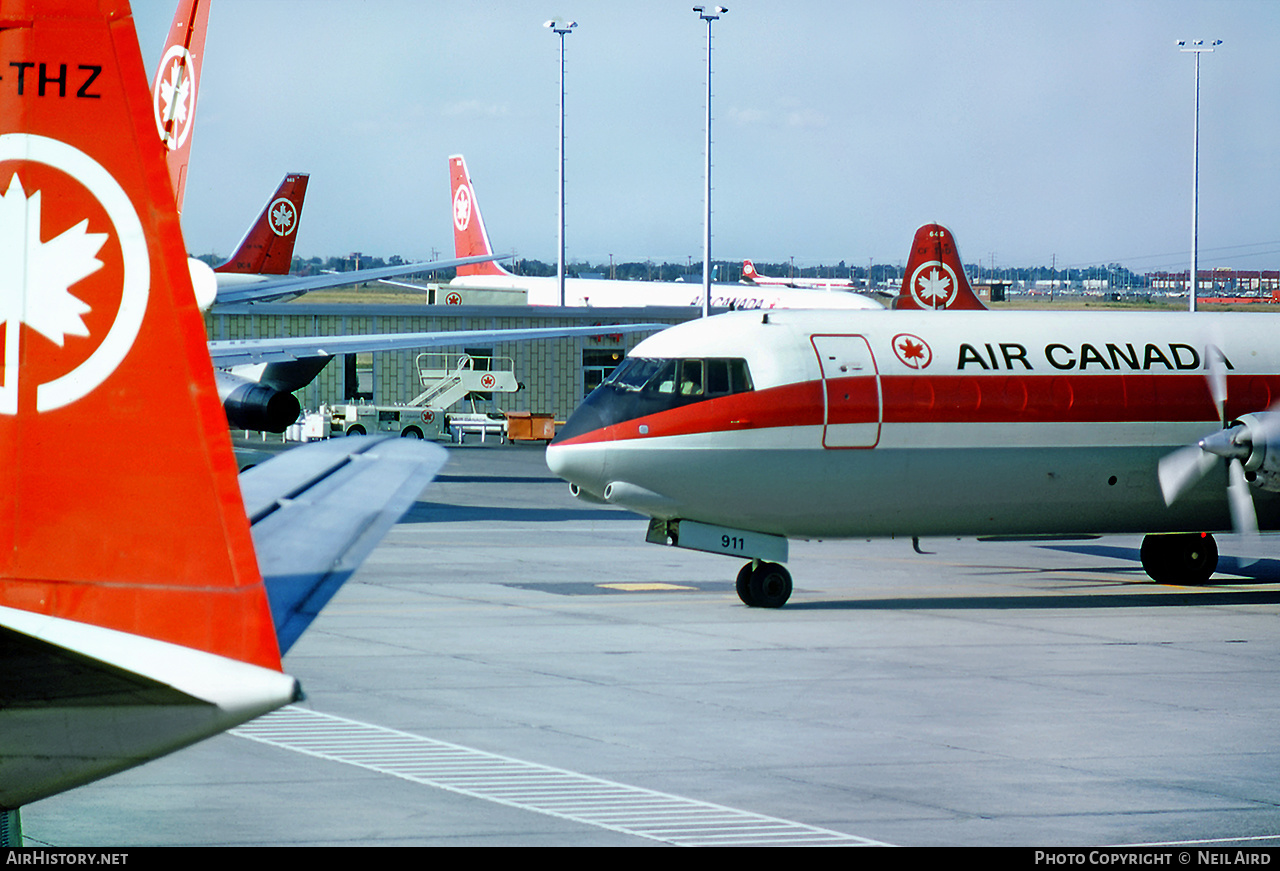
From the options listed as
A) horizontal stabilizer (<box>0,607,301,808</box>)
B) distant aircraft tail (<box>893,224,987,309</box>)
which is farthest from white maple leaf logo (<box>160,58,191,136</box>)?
horizontal stabilizer (<box>0,607,301,808</box>)

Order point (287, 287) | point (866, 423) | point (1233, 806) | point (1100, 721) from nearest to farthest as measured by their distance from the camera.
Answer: point (1233, 806)
point (1100, 721)
point (866, 423)
point (287, 287)

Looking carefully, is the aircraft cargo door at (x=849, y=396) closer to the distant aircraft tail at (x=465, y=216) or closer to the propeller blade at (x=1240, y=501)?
the propeller blade at (x=1240, y=501)

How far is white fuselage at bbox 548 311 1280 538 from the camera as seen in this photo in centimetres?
2241

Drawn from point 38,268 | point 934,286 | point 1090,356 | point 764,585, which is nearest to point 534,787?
point 38,268

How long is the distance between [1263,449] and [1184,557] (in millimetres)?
4182

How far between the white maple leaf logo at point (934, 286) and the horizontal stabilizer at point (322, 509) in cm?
1883

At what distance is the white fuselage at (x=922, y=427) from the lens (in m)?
22.4

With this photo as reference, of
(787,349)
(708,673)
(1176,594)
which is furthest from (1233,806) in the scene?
(1176,594)

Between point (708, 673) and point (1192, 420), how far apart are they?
11.2 m

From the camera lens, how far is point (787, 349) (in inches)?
901

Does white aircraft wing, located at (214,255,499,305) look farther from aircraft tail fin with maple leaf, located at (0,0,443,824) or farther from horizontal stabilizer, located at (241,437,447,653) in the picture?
aircraft tail fin with maple leaf, located at (0,0,443,824)

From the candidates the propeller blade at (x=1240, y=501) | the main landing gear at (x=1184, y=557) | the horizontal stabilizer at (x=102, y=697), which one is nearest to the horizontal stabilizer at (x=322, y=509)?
the horizontal stabilizer at (x=102, y=697)

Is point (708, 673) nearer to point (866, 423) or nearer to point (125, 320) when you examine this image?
point (866, 423)

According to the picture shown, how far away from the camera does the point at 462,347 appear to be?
64438 mm
